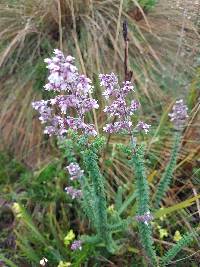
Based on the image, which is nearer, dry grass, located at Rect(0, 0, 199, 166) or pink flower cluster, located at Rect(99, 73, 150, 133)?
pink flower cluster, located at Rect(99, 73, 150, 133)

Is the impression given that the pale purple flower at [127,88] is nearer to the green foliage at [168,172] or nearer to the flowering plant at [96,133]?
the flowering plant at [96,133]

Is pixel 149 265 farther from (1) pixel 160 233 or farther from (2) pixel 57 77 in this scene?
(2) pixel 57 77

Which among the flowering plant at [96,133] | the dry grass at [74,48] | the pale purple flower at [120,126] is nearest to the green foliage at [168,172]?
the flowering plant at [96,133]

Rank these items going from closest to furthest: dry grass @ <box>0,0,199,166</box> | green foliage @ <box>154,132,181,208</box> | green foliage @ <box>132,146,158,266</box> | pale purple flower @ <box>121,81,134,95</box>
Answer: pale purple flower @ <box>121,81,134,95</box>
green foliage @ <box>132,146,158,266</box>
green foliage @ <box>154,132,181,208</box>
dry grass @ <box>0,0,199,166</box>

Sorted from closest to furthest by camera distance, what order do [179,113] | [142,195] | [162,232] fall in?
[142,195], [179,113], [162,232]

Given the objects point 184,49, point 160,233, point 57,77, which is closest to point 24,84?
point 184,49

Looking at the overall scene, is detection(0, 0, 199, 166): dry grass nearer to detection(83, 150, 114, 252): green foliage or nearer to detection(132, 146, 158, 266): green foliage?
detection(83, 150, 114, 252): green foliage

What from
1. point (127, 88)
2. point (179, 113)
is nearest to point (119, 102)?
point (127, 88)

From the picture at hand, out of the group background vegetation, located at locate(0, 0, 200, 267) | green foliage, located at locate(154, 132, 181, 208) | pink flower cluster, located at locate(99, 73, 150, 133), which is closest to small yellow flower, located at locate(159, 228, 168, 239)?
background vegetation, located at locate(0, 0, 200, 267)

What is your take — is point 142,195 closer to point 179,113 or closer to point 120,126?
point 120,126
